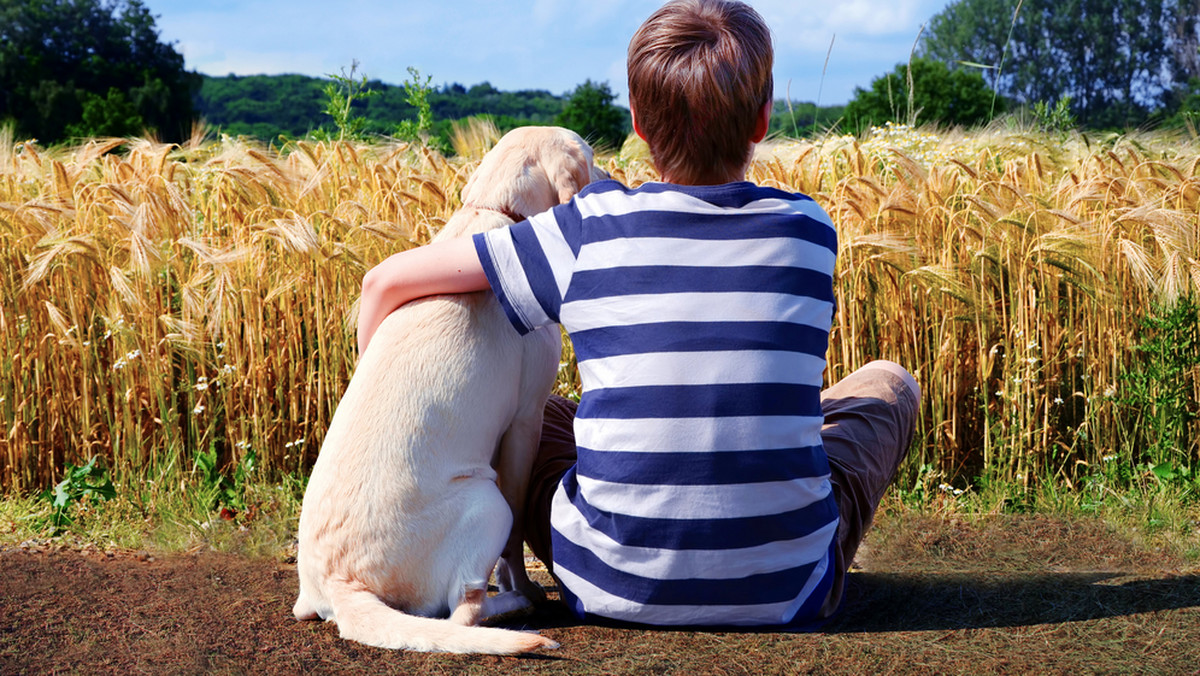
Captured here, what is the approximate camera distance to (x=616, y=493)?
6.18 feet

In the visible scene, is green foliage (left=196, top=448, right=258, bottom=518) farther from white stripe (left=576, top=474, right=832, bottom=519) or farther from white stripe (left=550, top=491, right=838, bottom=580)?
white stripe (left=576, top=474, right=832, bottom=519)

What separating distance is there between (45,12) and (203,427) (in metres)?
76.2

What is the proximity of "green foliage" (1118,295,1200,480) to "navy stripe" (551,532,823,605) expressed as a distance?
7.67 feet

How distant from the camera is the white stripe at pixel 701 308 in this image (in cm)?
180

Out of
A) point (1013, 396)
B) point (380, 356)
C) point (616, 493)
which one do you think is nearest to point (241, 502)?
point (380, 356)

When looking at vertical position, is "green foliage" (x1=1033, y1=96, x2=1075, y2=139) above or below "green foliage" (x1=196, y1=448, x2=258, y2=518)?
above

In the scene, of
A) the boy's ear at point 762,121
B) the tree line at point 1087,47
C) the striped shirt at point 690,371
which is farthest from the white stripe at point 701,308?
the tree line at point 1087,47

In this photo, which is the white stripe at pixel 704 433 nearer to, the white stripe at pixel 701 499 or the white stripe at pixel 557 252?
the white stripe at pixel 701 499

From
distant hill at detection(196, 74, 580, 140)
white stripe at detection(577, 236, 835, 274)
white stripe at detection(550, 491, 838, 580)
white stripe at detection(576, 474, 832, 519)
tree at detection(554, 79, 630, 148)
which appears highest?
distant hill at detection(196, 74, 580, 140)

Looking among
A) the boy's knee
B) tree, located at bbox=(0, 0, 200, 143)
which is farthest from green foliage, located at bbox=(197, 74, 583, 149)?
the boy's knee

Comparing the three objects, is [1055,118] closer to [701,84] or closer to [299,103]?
[701,84]

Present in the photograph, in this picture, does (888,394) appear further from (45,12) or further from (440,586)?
(45,12)

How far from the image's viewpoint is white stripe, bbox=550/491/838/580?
74.5 inches

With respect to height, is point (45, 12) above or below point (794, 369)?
above
